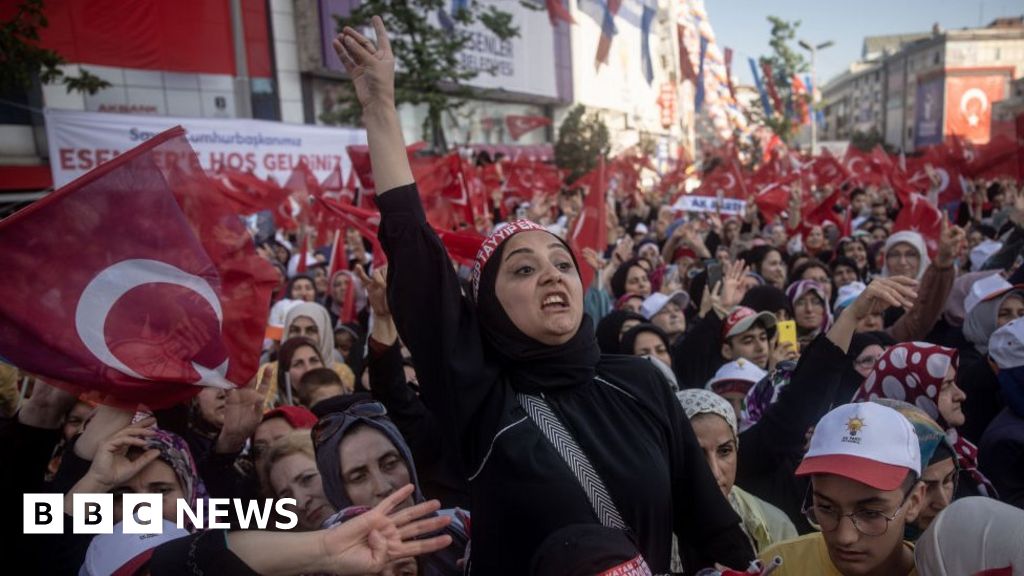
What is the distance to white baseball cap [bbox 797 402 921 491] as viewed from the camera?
5.56 ft

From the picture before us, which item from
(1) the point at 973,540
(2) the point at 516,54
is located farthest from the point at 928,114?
(1) the point at 973,540

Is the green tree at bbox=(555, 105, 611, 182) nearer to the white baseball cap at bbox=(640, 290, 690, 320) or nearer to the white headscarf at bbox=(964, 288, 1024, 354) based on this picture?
the white baseball cap at bbox=(640, 290, 690, 320)

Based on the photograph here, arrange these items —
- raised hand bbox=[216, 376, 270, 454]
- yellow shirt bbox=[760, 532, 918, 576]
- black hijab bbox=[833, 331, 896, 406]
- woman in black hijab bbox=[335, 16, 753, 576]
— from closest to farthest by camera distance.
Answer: woman in black hijab bbox=[335, 16, 753, 576]
yellow shirt bbox=[760, 532, 918, 576]
raised hand bbox=[216, 376, 270, 454]
black hijab bbox=[833, 331, 896, 406]

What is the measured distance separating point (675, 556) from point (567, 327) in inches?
31.6

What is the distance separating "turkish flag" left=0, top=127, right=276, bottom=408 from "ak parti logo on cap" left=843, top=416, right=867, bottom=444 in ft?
5.91

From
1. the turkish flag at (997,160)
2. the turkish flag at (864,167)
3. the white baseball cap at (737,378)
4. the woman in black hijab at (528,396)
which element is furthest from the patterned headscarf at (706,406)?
the turkish flag at (864,167)

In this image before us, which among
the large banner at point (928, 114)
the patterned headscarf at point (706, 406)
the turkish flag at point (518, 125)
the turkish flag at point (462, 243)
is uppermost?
the large banner at point (928, 114)

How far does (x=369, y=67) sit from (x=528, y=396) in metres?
0.84

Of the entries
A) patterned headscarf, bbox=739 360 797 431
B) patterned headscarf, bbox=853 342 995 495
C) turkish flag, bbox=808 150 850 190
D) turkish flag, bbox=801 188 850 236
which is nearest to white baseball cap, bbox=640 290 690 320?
patterned headscarf, bbox=739 360 797 431

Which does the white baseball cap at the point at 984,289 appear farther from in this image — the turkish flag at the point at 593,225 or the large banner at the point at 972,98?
the large banner at the point at 972,98

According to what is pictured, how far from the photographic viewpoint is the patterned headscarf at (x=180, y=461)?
2.14m

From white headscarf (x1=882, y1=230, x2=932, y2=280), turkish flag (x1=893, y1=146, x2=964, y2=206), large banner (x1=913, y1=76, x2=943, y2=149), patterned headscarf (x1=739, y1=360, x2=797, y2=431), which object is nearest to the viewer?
patterned headscarf (x1=739, y1=360, x2=797, y2=431)

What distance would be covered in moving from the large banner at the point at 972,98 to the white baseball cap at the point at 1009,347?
64.6m

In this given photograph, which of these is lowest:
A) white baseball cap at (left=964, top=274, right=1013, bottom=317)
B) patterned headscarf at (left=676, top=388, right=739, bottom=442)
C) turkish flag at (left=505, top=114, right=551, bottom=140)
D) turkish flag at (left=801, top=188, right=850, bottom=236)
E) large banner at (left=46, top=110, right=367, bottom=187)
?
patterned headscarf at (left=676, top=388, right=739, bottom=442)
